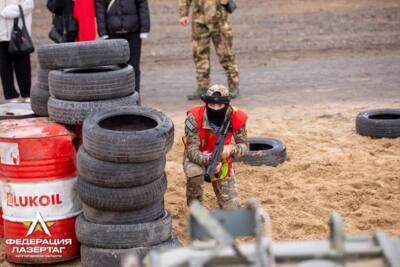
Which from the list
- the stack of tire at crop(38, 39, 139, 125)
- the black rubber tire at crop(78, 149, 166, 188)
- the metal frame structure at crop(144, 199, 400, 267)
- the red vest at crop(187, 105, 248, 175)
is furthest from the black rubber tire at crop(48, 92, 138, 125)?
the metal frame structure at crop(144, 199, 400, 267)

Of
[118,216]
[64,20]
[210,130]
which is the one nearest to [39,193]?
[118,216]

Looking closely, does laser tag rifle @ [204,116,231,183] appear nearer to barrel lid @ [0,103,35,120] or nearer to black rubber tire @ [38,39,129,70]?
black rubber tire @ [38,39,129,70]

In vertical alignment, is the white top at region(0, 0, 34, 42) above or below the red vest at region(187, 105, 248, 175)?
above

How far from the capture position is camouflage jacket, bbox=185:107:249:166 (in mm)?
7383

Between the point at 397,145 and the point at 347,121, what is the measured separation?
1.39 m

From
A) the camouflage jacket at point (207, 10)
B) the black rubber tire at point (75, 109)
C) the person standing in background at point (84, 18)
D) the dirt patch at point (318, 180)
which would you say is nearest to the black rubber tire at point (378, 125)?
the dirt patch at point (318, 180)

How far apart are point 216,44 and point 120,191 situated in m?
6.84

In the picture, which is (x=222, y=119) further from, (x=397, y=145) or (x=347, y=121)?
(x=347, y=121)

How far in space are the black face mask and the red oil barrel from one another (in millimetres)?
1353

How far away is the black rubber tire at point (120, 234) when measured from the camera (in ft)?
20.5

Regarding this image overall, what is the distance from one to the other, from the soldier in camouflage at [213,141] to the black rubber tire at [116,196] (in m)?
1.19

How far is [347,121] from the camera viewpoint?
438 inches

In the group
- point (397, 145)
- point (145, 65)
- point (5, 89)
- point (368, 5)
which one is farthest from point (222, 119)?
point (368, 5)

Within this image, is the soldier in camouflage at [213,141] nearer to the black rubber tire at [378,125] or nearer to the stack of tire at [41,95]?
the stack of tire at [41,95]
